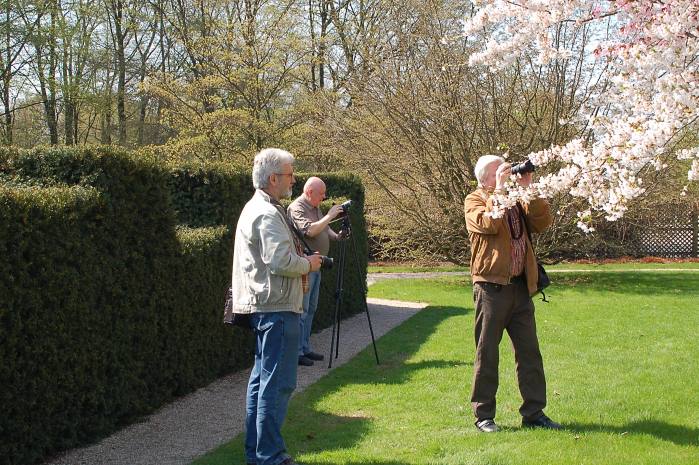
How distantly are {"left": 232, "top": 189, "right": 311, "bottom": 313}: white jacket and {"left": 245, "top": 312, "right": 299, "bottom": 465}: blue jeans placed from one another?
0.09m

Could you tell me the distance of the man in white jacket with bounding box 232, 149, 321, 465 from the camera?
14.5ft

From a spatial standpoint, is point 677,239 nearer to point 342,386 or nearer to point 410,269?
point 410,269

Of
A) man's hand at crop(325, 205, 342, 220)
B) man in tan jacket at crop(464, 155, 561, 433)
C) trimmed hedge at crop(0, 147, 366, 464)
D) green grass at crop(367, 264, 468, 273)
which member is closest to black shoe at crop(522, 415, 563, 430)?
man in tan jacket at crop(464, 155, 561, 433)

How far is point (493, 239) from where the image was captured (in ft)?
17.3

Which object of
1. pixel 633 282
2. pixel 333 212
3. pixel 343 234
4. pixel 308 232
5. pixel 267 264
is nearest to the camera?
pixel 267 264

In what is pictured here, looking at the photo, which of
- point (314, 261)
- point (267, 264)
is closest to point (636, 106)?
point (314, 261)

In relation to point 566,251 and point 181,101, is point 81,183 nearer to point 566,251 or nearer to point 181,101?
point 566,251

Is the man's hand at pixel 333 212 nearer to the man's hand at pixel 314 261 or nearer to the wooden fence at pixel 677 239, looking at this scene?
the man's hand at pixel 314 261

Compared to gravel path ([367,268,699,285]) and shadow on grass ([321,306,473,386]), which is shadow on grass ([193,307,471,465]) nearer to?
shadow on grass ([321,306,473,386])

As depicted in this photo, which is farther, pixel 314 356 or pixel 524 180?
pixel 314 356

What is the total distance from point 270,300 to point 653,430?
9.81ft

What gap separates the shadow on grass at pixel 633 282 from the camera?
15.6 m

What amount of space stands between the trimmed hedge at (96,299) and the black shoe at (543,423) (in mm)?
3039

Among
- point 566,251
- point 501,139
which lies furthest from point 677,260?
point 501,139
